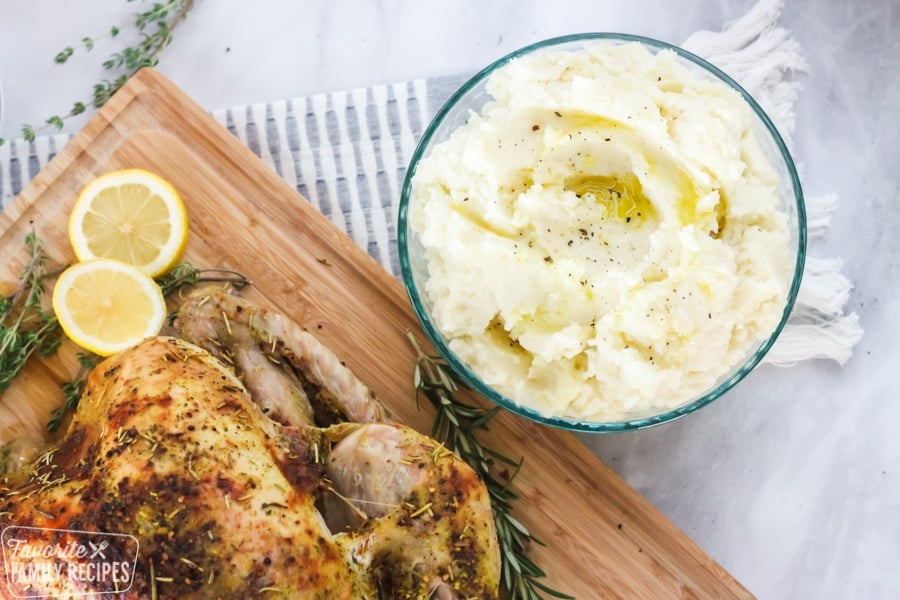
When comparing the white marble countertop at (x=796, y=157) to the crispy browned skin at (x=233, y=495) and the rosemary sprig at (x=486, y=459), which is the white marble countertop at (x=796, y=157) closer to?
the rosemary sprig at (x=486, y=459)

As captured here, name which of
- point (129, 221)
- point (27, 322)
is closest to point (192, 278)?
point (129, 221)

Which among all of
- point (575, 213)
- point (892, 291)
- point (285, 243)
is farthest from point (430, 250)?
point (892, 291)

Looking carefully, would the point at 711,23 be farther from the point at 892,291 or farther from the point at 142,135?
the point at 142,135

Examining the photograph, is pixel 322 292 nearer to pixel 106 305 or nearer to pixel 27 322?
pixel 106 305

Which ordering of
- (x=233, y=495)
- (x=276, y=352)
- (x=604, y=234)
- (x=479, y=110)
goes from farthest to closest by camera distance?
(x=479, y=110) < (x=276, y=352) < (x=604, y=234) < (x=233, y=495)

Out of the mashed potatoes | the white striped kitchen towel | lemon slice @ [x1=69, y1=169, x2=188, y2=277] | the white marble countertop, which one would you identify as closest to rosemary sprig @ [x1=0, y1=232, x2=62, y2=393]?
lemon slice @ [x1=69, y1=169, x2=188, y2=277]

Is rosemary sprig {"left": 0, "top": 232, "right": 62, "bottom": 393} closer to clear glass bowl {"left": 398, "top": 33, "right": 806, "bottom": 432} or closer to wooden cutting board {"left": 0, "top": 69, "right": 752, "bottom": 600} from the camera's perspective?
wooden cutting board {"left": 0, "top": 69, "right": 752, "bottom": 600}
